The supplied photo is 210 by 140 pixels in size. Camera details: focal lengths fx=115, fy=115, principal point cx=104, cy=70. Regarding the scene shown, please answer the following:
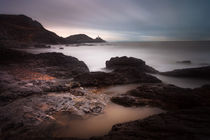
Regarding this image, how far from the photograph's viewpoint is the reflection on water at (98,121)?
3.22m

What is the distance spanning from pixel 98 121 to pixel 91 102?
95cm

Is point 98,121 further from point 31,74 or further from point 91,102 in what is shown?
point 31,74

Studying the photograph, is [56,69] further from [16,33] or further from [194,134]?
[16,33]

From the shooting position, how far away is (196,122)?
2920 millimetres

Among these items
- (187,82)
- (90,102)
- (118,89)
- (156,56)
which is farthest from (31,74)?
(156,56)

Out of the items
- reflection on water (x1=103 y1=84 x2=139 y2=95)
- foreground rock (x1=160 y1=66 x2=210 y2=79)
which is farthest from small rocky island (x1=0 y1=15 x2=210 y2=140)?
foreground rock (x1=160 y1=66 x2=210 y2=79)

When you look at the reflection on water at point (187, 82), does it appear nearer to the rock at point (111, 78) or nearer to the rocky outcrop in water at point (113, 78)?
the rocky outcrop in water at point (113, 78)

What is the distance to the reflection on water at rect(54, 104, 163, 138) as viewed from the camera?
3219mm

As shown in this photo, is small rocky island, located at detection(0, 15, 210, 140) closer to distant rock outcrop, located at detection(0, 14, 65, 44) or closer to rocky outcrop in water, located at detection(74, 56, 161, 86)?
rocky outcrop in water, located at detection(74, 56, 161, 86)

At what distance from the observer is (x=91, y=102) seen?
4.49 metres

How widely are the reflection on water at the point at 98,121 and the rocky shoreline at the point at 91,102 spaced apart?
0.25 metres

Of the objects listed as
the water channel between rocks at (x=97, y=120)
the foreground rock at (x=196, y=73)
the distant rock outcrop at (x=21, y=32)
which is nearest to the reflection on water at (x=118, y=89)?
the water channel between rocks at (x=97, y=120)

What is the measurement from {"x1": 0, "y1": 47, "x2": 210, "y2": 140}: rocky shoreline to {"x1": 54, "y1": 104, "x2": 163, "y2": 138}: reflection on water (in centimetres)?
25

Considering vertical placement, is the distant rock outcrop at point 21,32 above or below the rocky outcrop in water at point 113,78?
above
